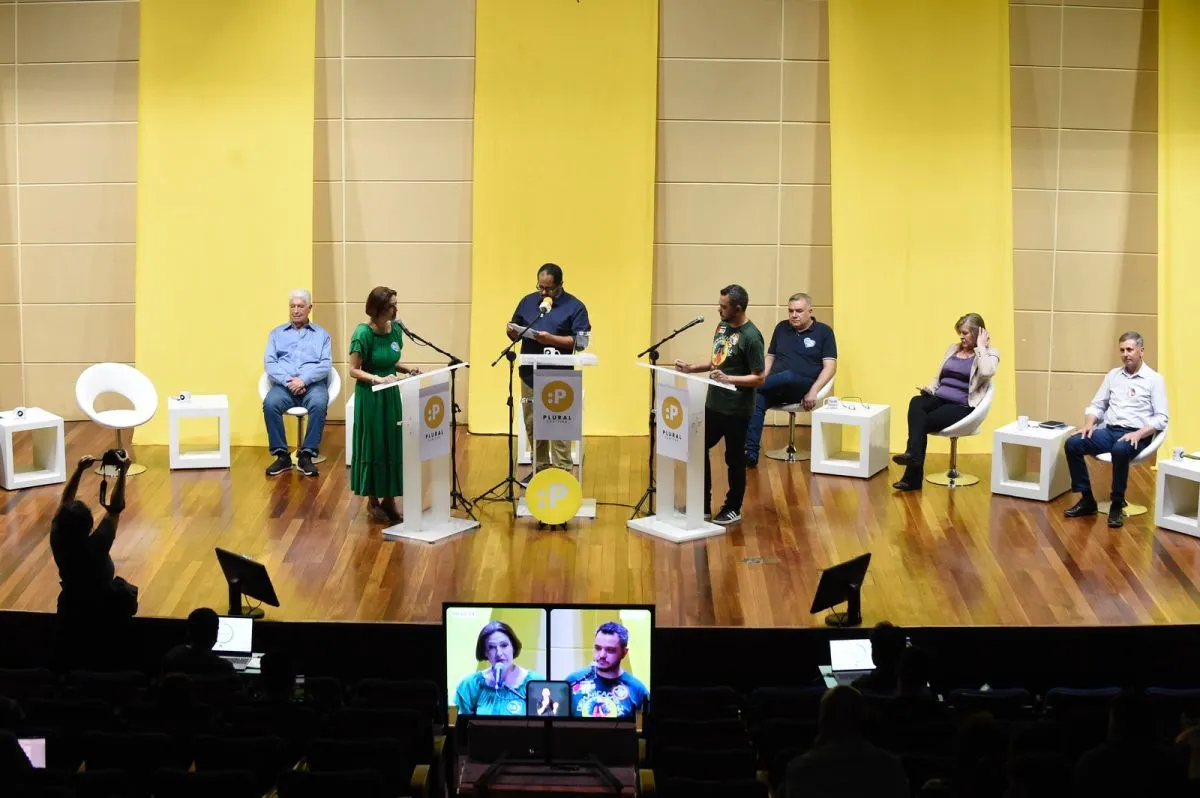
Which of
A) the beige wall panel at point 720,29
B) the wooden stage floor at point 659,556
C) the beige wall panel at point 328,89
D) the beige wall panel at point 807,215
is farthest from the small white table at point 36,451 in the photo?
the beige wall panel at point 807,215

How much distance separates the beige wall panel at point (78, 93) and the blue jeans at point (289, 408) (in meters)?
2.40

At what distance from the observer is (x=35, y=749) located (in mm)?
4500

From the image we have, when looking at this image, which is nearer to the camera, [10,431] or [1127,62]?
[10,431]

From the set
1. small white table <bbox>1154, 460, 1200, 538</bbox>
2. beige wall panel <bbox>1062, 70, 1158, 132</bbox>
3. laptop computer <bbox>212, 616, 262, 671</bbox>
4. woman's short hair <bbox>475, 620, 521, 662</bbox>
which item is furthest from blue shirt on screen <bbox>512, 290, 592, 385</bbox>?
beige wall panel <bbox>1062, 70, 1158, 132</bbox>

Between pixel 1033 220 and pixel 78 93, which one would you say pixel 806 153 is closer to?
pixel 1033 220

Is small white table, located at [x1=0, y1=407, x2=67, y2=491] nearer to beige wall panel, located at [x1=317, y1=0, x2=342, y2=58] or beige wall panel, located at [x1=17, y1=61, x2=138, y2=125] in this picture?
beige wall panel, located at [x1=17, y1=61, x2=138, y2=125]

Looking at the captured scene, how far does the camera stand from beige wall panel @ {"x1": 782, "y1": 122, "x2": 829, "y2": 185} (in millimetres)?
9906

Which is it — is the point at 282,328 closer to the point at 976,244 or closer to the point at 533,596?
the point at 533,596

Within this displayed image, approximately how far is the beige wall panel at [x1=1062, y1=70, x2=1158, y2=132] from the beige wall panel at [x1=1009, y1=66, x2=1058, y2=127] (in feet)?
0.28

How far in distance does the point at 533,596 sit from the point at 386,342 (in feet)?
5.44

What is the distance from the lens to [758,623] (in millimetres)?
6352

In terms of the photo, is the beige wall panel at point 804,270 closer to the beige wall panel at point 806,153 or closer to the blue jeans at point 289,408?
the beige wall panel at point 806,153

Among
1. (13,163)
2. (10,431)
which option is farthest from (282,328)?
(13,163)

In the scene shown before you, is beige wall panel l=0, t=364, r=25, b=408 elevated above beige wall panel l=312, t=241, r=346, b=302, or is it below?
below
